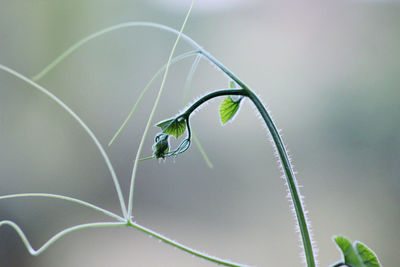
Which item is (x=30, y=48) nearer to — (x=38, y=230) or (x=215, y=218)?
(x=38, y=230)

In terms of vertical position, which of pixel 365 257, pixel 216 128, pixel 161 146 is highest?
pixel 216 128

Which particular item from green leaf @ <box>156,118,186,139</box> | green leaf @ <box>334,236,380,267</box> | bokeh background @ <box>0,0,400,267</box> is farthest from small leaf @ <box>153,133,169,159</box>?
bokeh background @ <box>0,0,400,267</box>

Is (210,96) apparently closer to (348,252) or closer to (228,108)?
(228,108)

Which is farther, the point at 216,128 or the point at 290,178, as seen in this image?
the point at 216,128

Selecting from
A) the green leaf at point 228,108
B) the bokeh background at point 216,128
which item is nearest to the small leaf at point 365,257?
the green leaf at point 228,108

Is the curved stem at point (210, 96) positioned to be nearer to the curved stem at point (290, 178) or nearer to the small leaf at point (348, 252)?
the curved stem at point (290, 178)

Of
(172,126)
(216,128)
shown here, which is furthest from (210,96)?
(216,128)
